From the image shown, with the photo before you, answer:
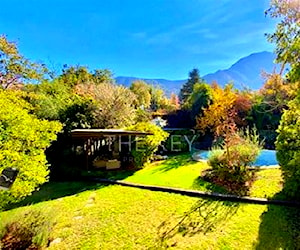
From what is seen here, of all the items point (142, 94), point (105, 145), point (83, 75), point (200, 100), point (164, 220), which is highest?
point (83, 75)

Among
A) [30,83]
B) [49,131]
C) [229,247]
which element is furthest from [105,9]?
[229,247]

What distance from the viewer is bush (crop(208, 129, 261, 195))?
11656mm

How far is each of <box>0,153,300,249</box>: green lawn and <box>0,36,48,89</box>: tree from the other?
33.8 ft

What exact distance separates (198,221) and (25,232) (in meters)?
5.13

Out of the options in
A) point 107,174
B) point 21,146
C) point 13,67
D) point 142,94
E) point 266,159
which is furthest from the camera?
point 142,94

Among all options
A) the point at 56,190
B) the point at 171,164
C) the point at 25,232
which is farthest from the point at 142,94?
the point at 25,232

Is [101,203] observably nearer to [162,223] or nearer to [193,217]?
[162,223]

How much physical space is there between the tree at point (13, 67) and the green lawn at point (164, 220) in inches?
406

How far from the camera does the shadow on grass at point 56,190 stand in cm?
1180

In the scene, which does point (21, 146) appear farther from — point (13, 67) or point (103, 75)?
point (103, 75)

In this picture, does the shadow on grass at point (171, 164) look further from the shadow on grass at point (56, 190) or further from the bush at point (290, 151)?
the bush at point (290, 151)

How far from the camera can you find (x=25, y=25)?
25.5 m

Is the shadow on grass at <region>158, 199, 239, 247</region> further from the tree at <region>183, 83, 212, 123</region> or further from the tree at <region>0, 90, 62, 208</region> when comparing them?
the tree at <region>183, 83, 212, 123</region>

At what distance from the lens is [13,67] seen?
1905cm
